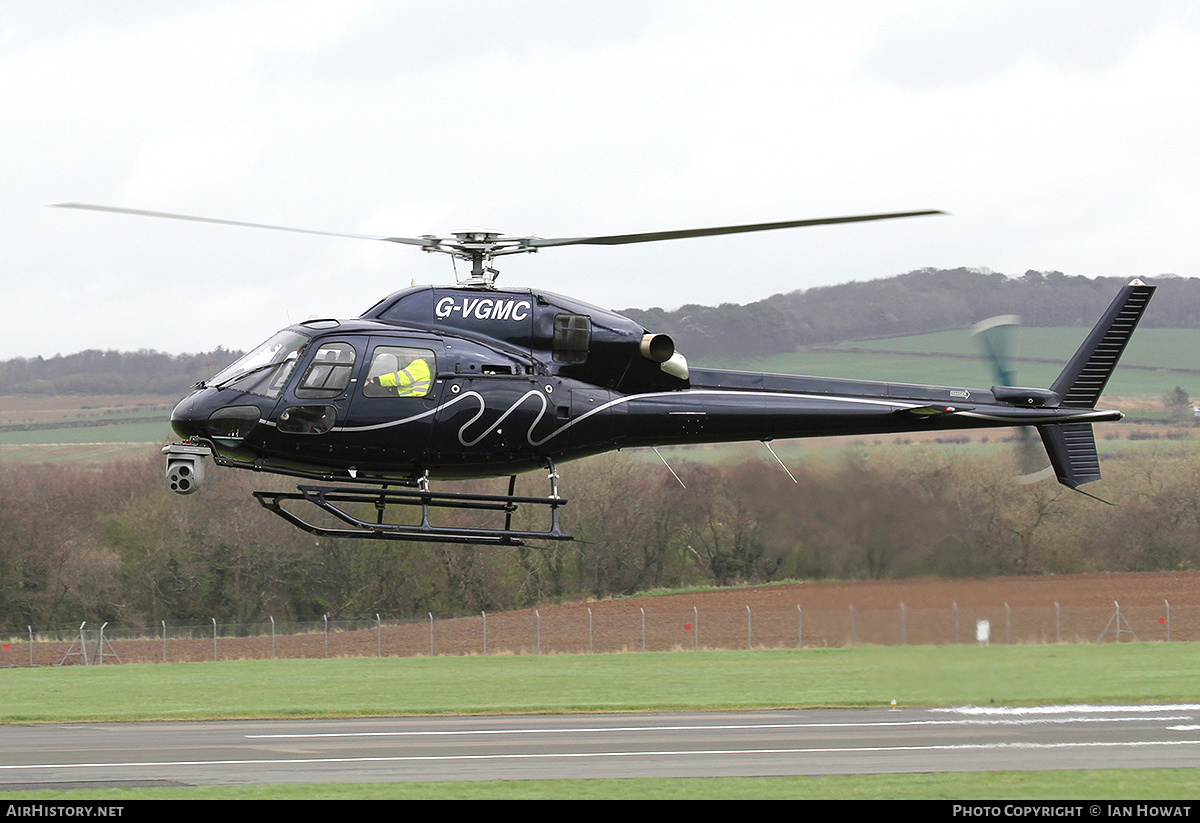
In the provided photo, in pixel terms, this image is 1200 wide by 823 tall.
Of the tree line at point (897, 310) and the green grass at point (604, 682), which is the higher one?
the tree line at point (897, 310)

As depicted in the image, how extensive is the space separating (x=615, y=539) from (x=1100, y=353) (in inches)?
1301

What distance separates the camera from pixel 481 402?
1672 cm

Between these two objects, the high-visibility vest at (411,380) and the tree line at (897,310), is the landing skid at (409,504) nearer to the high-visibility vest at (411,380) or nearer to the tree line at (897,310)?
the high-visibility vest at (411,380)

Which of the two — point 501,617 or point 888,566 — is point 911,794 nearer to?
point 888,566

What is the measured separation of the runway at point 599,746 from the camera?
1894 centimetres

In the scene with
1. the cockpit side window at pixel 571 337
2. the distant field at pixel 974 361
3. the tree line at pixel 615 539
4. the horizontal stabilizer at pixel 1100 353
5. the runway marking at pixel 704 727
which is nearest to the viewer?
the cockpit side window at pixel 571 337

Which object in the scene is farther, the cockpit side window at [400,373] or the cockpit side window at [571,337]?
the cockpit side window at [571,337]

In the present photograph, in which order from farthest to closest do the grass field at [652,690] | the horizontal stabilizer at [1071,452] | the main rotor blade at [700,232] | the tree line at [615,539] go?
1. the tree line at [615,539]
2. the horizontal stabilizer at [1071,452]
3. the grass field at [652,690]
4. the main rotor blade at [700,232]

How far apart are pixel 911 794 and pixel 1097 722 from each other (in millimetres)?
10645

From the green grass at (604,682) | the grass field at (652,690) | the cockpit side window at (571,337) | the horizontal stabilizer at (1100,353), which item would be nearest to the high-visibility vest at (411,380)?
the cockpit side window at (571,337)

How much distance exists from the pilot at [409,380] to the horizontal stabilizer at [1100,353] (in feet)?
33.1

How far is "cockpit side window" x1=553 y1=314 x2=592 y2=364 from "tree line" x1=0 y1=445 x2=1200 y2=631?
15.7 feet

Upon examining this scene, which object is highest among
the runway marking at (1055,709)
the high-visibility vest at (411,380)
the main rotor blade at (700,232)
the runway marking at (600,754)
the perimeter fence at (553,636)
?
the main rotor blade at (700,232)

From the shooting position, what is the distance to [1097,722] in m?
25.2
